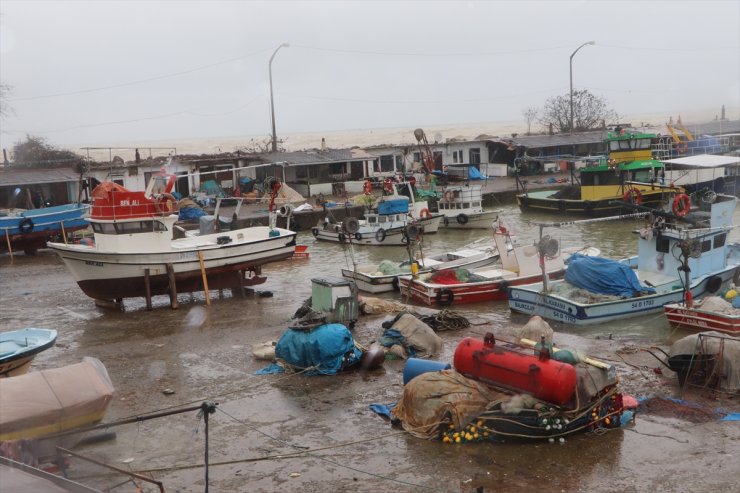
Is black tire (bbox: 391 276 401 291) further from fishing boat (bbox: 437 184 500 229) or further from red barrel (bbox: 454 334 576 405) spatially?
fishing boat (bbox: 437 184 500 229)

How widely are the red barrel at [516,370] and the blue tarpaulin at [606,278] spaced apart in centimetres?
804

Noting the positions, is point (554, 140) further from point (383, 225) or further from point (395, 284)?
point (395, 284)

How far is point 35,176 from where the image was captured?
38.2 metres

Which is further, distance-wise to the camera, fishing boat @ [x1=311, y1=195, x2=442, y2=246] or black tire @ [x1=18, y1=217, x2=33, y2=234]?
fishing boat @ [x1=311, y1=195, x2=442, y2=246]

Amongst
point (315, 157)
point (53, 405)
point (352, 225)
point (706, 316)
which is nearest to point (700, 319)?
point (706, 316)

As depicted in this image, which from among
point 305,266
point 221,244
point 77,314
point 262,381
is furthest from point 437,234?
point 262,381

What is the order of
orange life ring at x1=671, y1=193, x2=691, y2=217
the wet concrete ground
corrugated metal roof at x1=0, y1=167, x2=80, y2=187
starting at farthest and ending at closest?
corrugated metal roof at x1=0, y1=167, x2=80, y2=187, orange life ring at x1=671, y1=193, x2=691, y2=217, the wet concrete ground

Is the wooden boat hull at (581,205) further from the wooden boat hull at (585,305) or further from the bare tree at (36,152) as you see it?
the bare tree at (36,152)

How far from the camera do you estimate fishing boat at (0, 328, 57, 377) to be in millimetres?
13102

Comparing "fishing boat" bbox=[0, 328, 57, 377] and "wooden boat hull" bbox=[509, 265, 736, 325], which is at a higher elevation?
"fishing boat" bbox=[0, 328, 57, 377]

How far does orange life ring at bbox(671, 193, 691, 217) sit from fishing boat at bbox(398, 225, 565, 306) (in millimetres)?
2945

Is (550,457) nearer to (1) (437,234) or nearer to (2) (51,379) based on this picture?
(2) (51,379)

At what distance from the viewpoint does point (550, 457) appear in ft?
35.2

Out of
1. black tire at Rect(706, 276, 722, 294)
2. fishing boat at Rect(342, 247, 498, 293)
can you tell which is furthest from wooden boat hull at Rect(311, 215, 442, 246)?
black tire at Rect(706, 276, 722, 294)
